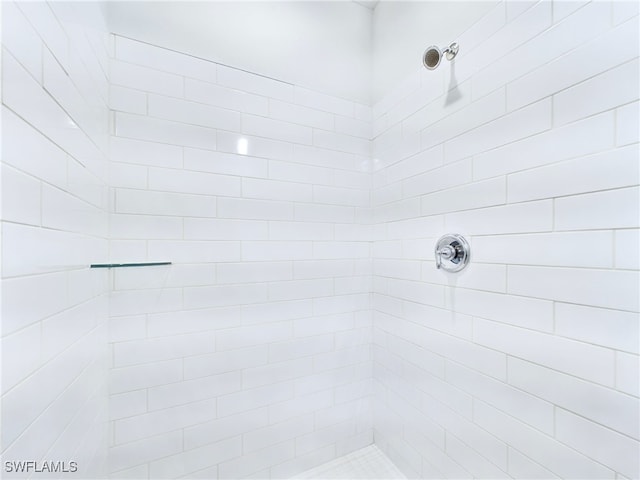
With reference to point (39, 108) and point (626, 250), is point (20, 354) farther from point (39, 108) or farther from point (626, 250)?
point (626, 250)

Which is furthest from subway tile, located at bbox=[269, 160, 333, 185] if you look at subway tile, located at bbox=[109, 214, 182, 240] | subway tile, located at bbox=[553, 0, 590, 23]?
subway tile, located at bbox=[553, 0, 590, 23]

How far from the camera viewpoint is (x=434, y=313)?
1.13m

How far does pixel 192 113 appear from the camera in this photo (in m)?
1.14

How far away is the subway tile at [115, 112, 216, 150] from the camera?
1.04 meters

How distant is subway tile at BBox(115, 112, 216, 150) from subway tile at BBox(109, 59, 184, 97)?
0.36 feet

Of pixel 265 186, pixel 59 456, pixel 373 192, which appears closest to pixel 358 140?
pixel 373 192

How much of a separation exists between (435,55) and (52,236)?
3.91 ft

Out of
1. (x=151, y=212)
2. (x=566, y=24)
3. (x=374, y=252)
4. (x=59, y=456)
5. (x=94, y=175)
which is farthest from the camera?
(x=374, y=252)

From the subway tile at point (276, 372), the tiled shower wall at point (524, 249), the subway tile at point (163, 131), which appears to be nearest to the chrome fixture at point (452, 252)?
the tiled shower wall at point (524, 249)

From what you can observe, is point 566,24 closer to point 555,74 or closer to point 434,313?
point 555,74

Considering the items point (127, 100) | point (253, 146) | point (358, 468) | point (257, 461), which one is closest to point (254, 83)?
point (253, 146)

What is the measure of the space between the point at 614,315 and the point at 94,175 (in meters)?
1.40

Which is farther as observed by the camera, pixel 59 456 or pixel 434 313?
pixel 434 313

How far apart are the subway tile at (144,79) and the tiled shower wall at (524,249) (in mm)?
943
